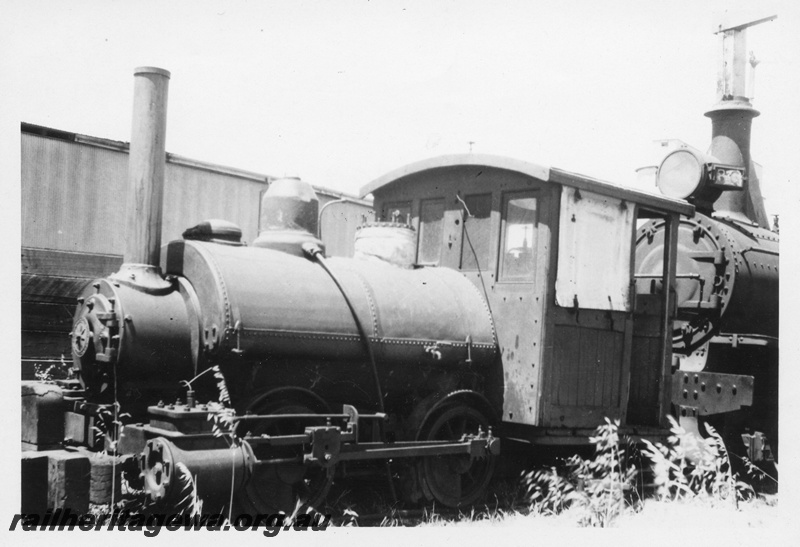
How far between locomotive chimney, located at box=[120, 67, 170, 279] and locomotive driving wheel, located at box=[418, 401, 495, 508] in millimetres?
2427

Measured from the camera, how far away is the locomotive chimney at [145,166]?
5.84 metres

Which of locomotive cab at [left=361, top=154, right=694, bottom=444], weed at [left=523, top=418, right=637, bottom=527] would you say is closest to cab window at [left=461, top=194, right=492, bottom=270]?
locomotive cab at [left=361, top=154, right=694, bottom=444]

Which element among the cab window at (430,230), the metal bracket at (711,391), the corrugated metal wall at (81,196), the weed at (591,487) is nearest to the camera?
the weed at (591,487)

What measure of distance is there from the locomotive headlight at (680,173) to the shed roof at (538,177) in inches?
63.7

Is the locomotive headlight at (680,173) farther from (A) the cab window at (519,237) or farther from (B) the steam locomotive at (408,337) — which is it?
(A) the cab window at (519,237)

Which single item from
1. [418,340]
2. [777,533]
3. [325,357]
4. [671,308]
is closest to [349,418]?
[325,357]

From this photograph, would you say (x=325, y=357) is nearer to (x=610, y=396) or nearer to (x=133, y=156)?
(x=133, y=156)

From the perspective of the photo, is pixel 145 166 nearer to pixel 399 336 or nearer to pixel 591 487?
pixel 399 336

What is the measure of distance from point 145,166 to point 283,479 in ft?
7.73

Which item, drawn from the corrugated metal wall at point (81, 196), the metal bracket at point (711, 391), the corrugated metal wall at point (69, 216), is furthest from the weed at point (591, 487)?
the corrugated metal wall at point (81, 196)

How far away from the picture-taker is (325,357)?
19.5 feet

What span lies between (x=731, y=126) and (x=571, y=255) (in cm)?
493

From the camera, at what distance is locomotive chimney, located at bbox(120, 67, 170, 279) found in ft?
19.2

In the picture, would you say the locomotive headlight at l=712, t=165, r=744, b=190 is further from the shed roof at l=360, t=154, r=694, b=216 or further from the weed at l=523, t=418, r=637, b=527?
the weed at l=523, t=418, r=637, b=527
